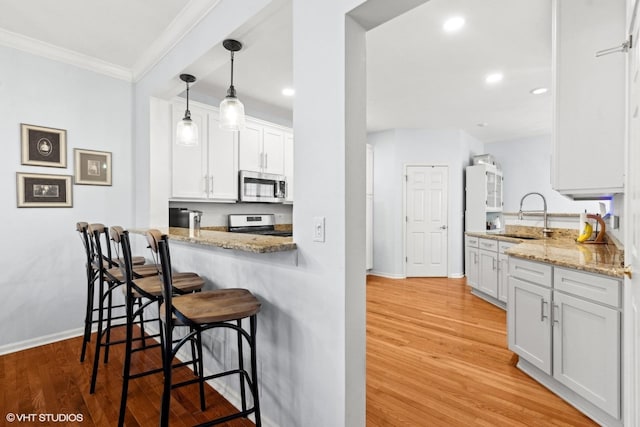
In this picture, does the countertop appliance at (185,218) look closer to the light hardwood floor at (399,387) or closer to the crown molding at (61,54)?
the light hardwood floor at (399,387)

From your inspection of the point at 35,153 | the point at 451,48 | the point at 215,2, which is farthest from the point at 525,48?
the point at 35,153

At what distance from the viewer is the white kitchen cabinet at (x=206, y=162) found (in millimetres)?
3109

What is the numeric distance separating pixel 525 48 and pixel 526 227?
233 centimetres

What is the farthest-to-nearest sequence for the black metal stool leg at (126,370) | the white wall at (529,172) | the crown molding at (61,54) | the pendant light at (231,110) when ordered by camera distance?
the white wall at (529,172), the crown molding at (61,54), the pendant light at (231,110), the black metal stool leg at (126,370)

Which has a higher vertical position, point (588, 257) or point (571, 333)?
point (588, 257)

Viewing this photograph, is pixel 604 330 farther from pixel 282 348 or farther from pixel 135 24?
pixel 135 24

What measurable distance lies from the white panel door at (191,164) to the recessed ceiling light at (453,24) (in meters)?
2.42

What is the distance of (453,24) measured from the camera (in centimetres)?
247

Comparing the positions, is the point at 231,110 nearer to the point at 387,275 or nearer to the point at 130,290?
the point at 130,290

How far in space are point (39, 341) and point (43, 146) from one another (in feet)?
5.55

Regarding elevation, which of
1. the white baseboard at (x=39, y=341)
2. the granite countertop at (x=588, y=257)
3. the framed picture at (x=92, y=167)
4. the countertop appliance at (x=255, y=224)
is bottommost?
the white baseboard at (x=39, y=341)

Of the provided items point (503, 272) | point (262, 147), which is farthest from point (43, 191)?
point (503, 272)

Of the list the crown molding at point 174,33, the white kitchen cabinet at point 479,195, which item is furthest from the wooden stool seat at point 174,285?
the white kitchen cabinet at point 479,195

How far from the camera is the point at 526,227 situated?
164 inches
